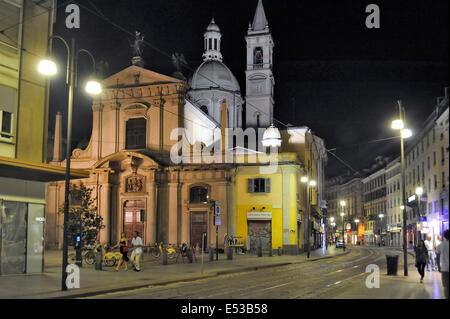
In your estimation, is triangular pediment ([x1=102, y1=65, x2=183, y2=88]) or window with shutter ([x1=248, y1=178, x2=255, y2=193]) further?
triangular pediment ([x1=102, y1=65, x2=183, y2=88])

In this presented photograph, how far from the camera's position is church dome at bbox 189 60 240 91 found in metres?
67.8

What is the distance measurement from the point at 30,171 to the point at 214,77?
49548 millimetres

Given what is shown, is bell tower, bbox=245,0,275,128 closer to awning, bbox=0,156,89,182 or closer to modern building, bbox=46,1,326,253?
modern building, bbox=46,1,326,253

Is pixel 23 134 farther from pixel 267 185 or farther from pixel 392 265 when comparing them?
pixel 267 185

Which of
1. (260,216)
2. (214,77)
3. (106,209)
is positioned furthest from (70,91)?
(214,77)

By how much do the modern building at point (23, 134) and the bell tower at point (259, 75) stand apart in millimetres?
46245

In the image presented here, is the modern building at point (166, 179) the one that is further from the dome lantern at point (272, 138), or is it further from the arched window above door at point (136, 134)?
the dome lantern at point (272, 138)

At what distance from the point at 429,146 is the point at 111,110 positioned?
108 feet

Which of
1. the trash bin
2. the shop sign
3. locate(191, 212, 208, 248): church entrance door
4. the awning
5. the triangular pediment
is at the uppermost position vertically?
the triangular pediment

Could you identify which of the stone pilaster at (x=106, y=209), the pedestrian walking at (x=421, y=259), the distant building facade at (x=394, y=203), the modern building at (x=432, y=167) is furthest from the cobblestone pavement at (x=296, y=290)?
the distant building facade at (x=394, y=203)

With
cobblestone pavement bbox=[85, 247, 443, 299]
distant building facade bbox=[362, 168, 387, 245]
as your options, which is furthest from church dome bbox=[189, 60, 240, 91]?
cobblestone pavement bbox=[85, 247, 443, 299]

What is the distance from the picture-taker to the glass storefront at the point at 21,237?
67.6 ft

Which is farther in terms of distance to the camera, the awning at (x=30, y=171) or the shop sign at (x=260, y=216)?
the shop sign at (x=260, y=216)
